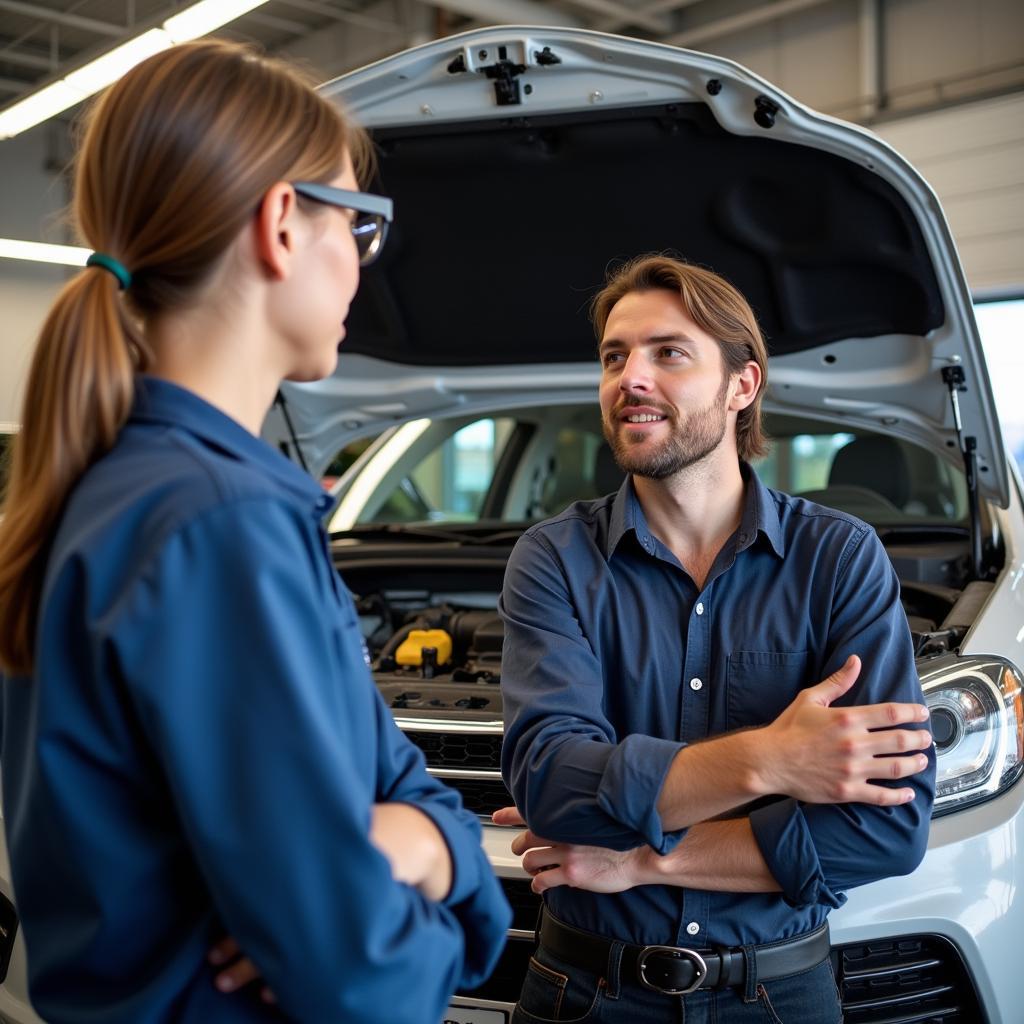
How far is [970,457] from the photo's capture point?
2.27 m

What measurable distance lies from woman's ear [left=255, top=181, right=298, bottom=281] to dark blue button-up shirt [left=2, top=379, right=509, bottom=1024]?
0.46 ft

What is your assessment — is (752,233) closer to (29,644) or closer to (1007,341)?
(29,644)

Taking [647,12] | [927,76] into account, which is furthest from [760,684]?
[647,12]

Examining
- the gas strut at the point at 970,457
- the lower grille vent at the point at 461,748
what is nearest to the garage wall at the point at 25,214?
the lower grille vent at the point at 461,748

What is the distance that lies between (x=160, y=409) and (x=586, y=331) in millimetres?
1960

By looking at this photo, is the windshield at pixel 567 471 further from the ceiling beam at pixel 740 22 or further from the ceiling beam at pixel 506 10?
the ceiling beam at pixel 740 22

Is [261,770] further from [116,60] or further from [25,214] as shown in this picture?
[25,214]

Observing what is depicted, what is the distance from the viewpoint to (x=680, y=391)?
1633 mm

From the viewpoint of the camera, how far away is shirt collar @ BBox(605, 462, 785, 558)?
1.54 m

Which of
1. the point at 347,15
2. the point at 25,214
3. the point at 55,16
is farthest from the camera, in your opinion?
the point at 25,214

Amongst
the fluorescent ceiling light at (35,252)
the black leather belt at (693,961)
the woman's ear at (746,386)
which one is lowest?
the black leather belt at (693,961)

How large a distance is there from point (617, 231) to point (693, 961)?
1567 millimetres

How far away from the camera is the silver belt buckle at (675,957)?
4.42ft

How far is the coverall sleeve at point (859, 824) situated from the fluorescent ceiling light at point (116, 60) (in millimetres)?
5016
